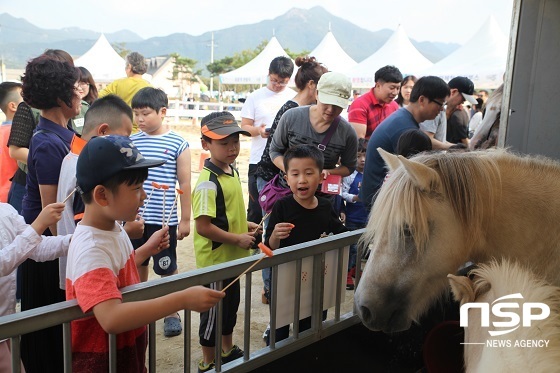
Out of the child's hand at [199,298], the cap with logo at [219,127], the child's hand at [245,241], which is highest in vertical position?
the cap with logo at [219,127]

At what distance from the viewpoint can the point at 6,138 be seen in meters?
4.15

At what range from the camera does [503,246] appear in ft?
5.76

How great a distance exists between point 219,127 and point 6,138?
2.41 meters

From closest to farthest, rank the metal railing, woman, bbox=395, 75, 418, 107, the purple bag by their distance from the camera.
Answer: the metal railing
the purple bag
woman, bbox=395, 75, 418, 107

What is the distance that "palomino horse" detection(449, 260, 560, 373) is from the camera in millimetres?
943

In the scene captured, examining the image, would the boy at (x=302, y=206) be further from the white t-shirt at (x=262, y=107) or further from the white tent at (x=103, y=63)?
the white tent at (x=103, y=63)

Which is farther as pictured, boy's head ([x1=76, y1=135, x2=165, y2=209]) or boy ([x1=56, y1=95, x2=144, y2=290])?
boy ([x1=56, y1=95, x2=144, y2=290])

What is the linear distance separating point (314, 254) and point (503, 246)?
33.6 inches

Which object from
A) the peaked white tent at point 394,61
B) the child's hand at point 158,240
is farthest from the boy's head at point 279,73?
the peaked white tent at point 394,61

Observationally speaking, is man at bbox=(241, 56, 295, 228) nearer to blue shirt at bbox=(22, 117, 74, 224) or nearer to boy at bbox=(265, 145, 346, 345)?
boy at bbox=(265, 145, 346, 345)

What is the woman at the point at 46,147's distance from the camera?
93.3 inches

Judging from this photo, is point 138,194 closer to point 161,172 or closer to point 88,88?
point 161,172

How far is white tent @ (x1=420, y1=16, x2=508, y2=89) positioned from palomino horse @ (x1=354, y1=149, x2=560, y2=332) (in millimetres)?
11667

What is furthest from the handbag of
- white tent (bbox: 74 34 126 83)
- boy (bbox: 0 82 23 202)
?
white tent (bbox: 74 34 126 83)
